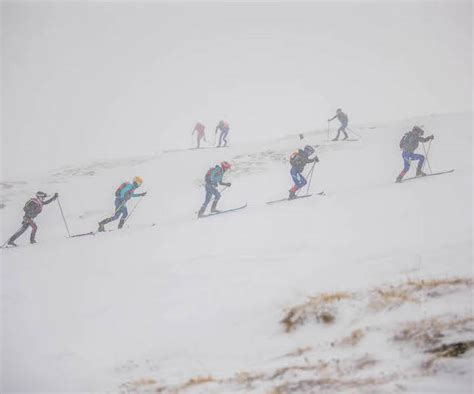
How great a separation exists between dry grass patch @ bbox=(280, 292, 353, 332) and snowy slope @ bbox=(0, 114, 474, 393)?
0.07ft

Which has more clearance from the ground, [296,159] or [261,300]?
[296,159]

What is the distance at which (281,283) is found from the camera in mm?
8016

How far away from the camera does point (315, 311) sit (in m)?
7.06

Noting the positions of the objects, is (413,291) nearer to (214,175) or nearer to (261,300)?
(261,300)

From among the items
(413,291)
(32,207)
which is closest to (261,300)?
(413,291)

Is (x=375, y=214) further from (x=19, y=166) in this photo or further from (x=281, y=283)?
(x=19, y=166)

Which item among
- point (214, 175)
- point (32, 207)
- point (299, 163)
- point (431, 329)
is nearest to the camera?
point (431, 329)

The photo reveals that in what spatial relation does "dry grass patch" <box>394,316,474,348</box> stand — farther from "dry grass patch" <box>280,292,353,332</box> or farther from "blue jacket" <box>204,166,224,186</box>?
"blue jacket" <box>204,166,224,186</box>

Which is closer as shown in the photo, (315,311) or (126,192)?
(315,311)

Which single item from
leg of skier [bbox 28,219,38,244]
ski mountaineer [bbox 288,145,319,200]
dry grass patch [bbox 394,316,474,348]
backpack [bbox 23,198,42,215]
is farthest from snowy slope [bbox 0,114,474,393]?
backpack [bbox 23,198,42,215]

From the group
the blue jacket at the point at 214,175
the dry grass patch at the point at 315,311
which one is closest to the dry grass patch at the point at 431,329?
the dry grass patch at the point at 315,311

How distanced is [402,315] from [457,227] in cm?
334

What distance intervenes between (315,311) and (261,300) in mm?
1235

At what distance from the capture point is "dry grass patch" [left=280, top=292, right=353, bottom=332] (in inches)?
275
